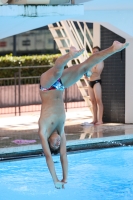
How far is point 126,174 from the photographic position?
11.0 meters

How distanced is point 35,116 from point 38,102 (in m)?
3.07

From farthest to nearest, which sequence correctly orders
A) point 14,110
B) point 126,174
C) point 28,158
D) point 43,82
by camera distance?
1. point 14,110
2. point 28,158
3. point 126,174
4. point 43,82

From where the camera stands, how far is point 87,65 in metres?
7.75

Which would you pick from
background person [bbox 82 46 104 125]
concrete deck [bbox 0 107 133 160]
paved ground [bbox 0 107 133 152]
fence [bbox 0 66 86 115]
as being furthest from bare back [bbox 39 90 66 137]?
fence [bbox 0 66 86 115]

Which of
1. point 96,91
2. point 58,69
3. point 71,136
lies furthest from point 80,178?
point 96,91

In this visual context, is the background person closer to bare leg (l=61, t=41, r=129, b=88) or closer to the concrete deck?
the concrete deck

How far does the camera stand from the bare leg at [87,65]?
24.5 ft

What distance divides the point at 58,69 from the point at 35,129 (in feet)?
22.7

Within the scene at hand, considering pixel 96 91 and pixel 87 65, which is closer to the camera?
pixel 87 65

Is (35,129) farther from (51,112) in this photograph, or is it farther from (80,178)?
(51,112)

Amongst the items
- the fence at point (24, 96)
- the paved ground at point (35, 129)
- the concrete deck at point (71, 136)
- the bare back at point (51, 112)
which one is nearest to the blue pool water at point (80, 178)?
the concrete deck at point (71, 136)

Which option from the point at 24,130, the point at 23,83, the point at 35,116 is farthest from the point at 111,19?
the point at 23,83

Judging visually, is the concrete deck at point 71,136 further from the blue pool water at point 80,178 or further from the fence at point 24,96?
the fence at point 24,96

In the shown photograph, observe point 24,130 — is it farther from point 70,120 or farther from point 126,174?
point 126,174
